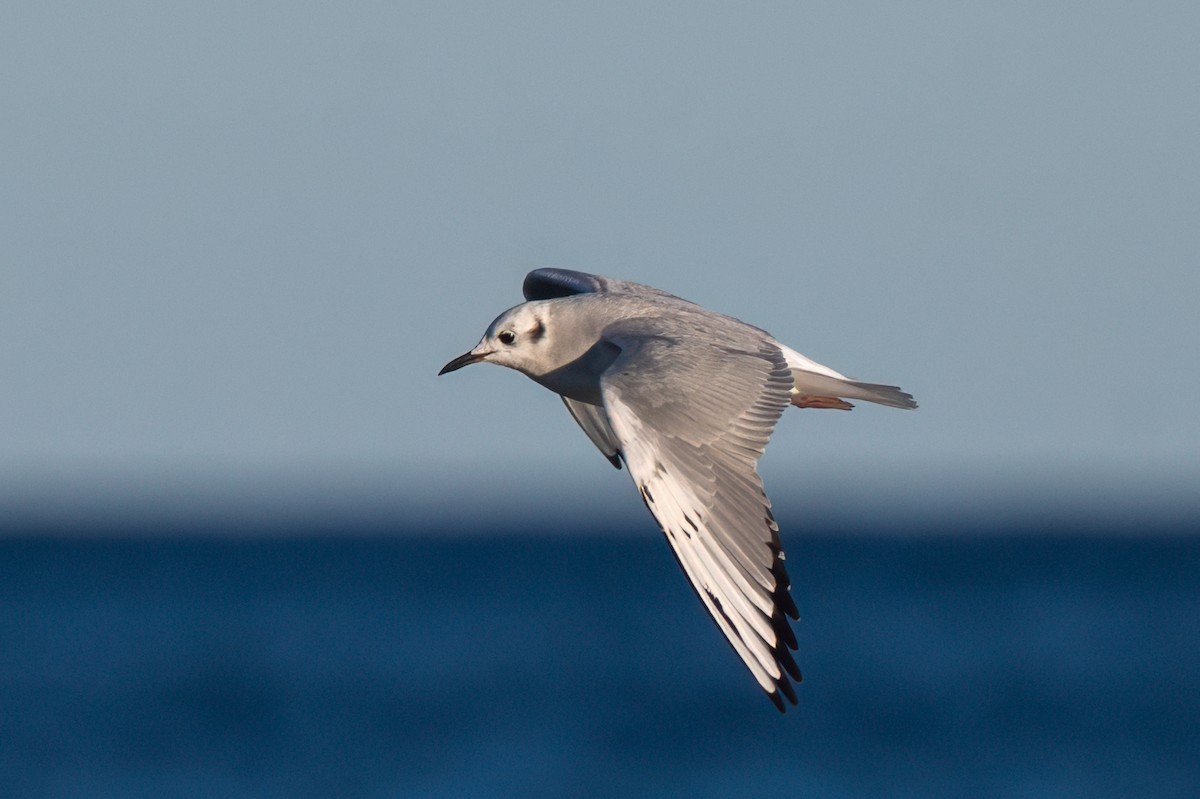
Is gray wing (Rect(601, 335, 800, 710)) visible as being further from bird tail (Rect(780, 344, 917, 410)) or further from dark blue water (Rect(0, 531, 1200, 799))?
dark blue water (Rect(0, 531, 1200, 799))

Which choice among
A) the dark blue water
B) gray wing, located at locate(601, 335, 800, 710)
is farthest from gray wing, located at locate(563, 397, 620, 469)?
the dark blue water

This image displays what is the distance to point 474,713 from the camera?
103 ft

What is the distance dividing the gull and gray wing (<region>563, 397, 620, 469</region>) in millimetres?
20

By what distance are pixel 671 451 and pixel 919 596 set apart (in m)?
37.5

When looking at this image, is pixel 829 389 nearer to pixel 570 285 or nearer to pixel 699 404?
pixel 699 404

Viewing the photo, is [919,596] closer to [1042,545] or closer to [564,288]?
[1042,545]

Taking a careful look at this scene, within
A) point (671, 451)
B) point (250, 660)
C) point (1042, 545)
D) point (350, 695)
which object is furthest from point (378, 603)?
point (671, 451)

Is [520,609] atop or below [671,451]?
below

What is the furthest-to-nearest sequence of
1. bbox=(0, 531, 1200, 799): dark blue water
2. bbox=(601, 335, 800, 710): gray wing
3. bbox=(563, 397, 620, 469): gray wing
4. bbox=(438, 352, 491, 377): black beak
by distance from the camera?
bbox=(0, 531, 1200, 799): dark blue water
bbox=(563, 397, 620, 469): gray wing
bbox=(438, 352, 491, 377): black beak
bbox=(601, 335, 800, 710): gray wing

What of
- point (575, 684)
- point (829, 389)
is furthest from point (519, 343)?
point (575, 684)

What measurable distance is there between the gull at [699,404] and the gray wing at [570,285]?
9 cm

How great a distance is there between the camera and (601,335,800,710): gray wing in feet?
33.5

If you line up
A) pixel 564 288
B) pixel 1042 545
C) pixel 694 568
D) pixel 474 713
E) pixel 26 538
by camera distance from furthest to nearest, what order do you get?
1. pixel 26 538
2. pixel 1042 545
3. pixel 474 713
4. pixel 564 288
5. pixel 694 568

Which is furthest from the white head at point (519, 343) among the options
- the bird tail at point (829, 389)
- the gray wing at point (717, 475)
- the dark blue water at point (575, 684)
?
the dark blue water at point (575, 684)
